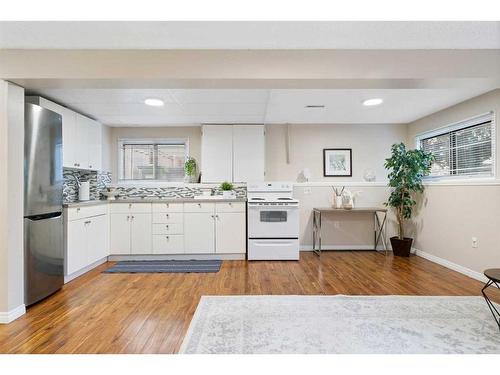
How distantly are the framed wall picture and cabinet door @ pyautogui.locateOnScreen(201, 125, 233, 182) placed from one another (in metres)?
1.65

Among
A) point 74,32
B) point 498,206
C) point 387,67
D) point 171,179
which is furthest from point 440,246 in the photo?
point 74,32

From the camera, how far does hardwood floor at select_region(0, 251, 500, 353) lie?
1.87 m

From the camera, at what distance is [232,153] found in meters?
4.34

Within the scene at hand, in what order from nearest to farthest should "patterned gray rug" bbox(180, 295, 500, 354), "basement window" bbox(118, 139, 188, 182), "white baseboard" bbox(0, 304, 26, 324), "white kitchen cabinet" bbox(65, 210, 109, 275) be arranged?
"patterned gray rug" bbox(180, 295, 500, 354)
"white baseboard" bbox(0, 304, 26, 324)
"white kitchen cabinet" bbox(65, 210, 109, 275)
"basement window" bbox(118, 139, 188, 182)

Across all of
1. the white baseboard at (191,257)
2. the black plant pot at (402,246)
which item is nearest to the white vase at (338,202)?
the black plant pot at (402,246)

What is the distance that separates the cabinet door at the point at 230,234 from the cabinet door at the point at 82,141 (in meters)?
1.94

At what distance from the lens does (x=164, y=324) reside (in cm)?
208

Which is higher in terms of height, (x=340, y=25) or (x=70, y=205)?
(x=340, y=25)

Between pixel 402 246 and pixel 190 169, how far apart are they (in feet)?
11.4

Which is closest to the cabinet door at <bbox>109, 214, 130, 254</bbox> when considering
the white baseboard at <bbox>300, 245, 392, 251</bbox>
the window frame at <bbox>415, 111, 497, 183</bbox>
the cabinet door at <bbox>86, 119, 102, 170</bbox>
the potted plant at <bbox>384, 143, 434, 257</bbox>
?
the cabinet door at <bbox>86, 119, 102, 170</bbox>

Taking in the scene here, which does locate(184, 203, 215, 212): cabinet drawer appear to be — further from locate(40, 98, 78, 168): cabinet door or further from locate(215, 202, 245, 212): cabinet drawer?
locate(40, 98, 78, 168): cabinet door

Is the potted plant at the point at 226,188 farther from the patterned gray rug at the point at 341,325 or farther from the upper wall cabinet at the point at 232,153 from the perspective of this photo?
the patterned gray rug at the point at 341,325

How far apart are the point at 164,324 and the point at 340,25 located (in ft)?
8.24
